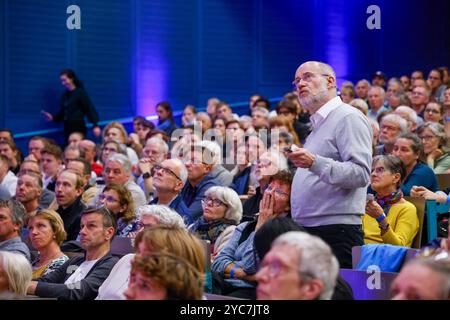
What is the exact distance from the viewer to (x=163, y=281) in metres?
2.57

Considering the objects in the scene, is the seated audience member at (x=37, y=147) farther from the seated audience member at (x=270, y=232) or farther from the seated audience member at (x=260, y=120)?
the seated audience member at (x=270, y=232)

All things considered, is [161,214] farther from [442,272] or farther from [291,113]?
[291,113]

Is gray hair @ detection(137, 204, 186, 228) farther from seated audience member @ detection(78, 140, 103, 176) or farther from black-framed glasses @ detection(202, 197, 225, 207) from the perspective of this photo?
seated audience member @ detection(78, 140, 103, 176)

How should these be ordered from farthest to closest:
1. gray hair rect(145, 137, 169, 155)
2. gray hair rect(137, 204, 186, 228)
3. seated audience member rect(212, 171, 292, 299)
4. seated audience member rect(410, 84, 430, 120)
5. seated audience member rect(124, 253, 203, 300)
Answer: seated audience member rect(410, 84, 430, 120) → gray hair rect(145, 137, 169, 155) → gray hair rect(137, 204, 186, 228) → seated audience member rect(212, 171, 292, 299) → seated audience member rect(124, 253, 203, 300)

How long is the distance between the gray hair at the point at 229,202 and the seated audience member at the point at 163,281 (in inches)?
88.8

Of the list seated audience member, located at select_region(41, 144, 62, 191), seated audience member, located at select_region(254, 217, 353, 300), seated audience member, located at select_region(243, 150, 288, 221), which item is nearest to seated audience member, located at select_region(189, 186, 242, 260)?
seated audience member, located at select_region(243, 150, 288, 221)

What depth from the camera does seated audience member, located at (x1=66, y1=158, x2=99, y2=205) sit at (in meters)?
6.26

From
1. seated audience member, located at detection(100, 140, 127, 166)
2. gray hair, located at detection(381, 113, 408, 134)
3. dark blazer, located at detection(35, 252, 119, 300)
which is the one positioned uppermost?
gray hair, located at detection(381, 113, 408, 134)

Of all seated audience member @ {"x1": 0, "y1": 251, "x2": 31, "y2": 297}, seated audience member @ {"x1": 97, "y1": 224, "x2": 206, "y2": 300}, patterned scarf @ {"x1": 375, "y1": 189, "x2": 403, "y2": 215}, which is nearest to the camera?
seated audience member @ {"x1": 97, "y1": 224, "x2": 206, "y2": 300}

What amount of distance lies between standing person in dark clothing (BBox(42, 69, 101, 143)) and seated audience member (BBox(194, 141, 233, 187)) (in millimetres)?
4615

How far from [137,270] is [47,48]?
855 centimetres

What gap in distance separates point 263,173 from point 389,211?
1.04 meters

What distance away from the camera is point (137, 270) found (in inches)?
103
